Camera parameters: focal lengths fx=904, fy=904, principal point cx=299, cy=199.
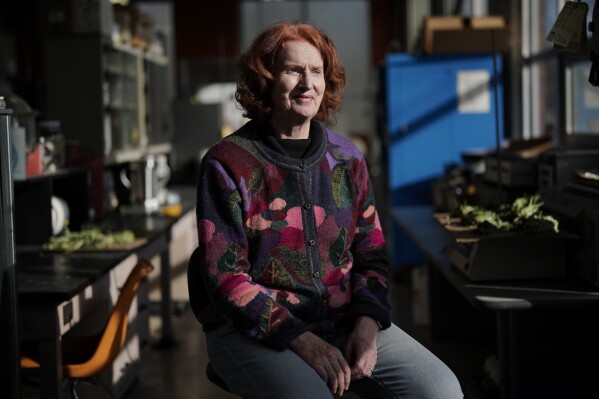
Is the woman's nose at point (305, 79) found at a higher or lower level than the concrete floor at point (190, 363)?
higher

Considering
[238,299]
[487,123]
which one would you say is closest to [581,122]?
[487,123]

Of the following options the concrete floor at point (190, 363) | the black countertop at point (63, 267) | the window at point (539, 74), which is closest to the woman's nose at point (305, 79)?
the black countertop at point (63, 267)

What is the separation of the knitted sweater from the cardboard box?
3.86 m

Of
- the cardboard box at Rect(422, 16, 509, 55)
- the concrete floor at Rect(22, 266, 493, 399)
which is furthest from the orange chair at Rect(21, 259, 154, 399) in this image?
the cardboard box at Rect(422, 16, 509, 55)

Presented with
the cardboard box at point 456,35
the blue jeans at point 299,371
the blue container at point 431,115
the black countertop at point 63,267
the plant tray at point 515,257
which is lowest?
the blue jeans at point 299,371

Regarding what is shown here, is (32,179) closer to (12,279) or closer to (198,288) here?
(12,279)

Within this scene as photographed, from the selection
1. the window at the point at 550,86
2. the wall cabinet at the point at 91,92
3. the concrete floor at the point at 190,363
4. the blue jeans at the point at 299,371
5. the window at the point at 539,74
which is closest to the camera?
the blue jeans at the point at 299,371

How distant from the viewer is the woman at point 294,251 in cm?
203

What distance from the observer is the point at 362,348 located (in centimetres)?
206

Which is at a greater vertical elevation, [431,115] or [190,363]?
[431,115]

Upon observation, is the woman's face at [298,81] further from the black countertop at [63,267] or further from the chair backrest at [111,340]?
the chair backrest at [111,340]

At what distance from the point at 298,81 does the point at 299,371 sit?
2.32ft

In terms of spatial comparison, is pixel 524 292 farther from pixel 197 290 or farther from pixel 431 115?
pixel 431 115

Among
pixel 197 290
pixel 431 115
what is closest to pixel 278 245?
pixel 197 290
